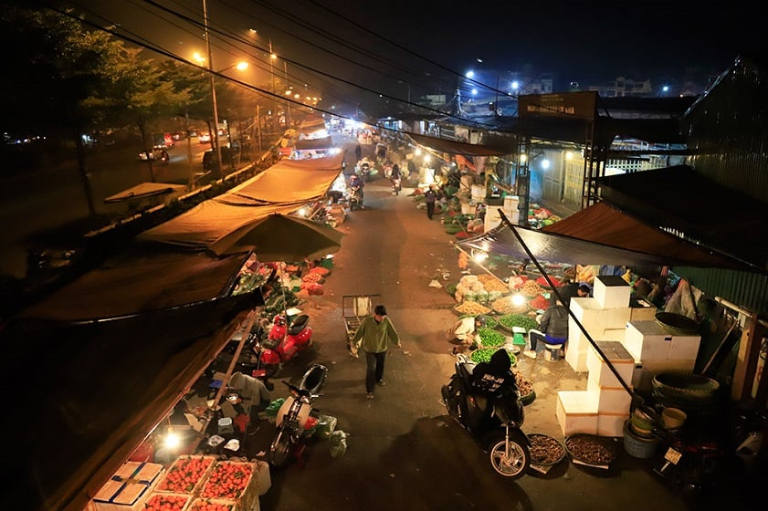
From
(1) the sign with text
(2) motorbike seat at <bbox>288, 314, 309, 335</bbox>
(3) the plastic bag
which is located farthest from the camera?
(1) the sign with text

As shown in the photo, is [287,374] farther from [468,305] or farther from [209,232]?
[468,305]

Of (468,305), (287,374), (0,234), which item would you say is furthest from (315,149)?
(287,374)

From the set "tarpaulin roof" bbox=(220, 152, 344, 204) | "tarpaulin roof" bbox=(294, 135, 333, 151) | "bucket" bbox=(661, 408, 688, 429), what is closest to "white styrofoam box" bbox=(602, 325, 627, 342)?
"bucket" bbox=(661, 408, 688, 429)

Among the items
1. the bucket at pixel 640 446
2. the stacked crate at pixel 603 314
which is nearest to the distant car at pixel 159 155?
the stacked crate at pixel 603 314

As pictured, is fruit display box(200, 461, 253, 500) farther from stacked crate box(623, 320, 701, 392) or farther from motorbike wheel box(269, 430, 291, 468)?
stacked crate box(623, 320, 701, 392)

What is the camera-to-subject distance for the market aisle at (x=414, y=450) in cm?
591

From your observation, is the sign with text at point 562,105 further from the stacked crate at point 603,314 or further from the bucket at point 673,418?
the bucket at point 673,418

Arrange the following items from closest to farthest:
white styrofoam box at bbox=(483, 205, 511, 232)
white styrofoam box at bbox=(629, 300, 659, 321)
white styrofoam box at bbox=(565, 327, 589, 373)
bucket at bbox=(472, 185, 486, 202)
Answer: white styrofoam box at bbox=(629, 300, 659, 321), white styrofoam box at bbox=(565, 327, 589, 373), white styrofoam box at bbox=(483, 205, 511, 232), bucket at bbox=(472, 185, 486, 202)

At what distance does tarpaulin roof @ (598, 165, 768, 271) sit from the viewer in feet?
19.3

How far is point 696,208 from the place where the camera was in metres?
7.41

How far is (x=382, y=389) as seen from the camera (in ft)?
27.7

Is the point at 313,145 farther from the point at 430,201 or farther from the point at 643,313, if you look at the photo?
the point at 643,313

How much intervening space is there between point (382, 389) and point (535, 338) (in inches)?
131

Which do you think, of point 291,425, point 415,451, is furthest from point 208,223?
point 415,451
